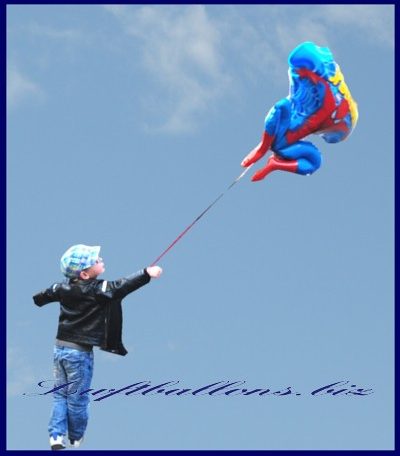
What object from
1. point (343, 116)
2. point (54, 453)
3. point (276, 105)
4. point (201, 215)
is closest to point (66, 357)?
point (54, 453)

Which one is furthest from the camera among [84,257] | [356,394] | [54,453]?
[356,394]

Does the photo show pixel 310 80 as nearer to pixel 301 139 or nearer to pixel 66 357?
pixel 301 139

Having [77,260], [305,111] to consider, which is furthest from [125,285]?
[305,111]

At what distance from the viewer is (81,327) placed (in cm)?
687

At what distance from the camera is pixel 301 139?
7574 millimetres

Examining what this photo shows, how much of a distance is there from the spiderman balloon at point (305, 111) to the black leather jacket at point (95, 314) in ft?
5.67

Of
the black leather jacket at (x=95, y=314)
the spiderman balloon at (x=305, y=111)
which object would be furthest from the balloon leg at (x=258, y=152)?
the black leather jacket at (x=95, y=314)

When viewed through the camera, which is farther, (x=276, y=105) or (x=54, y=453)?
(x=276, y=105)

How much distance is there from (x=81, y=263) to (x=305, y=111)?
8.02 feet

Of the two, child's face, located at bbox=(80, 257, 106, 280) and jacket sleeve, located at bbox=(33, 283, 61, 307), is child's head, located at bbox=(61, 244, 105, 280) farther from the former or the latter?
jacket sleeve, located at bbox=(33, 283, 61, 307)

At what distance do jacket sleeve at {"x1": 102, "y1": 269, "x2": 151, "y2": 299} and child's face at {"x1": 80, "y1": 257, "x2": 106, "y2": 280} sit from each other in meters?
0.20

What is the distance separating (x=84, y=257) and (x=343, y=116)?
108 inches

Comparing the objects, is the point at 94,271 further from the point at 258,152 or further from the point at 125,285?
the point at 258,152

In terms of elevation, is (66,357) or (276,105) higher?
(276,105)
